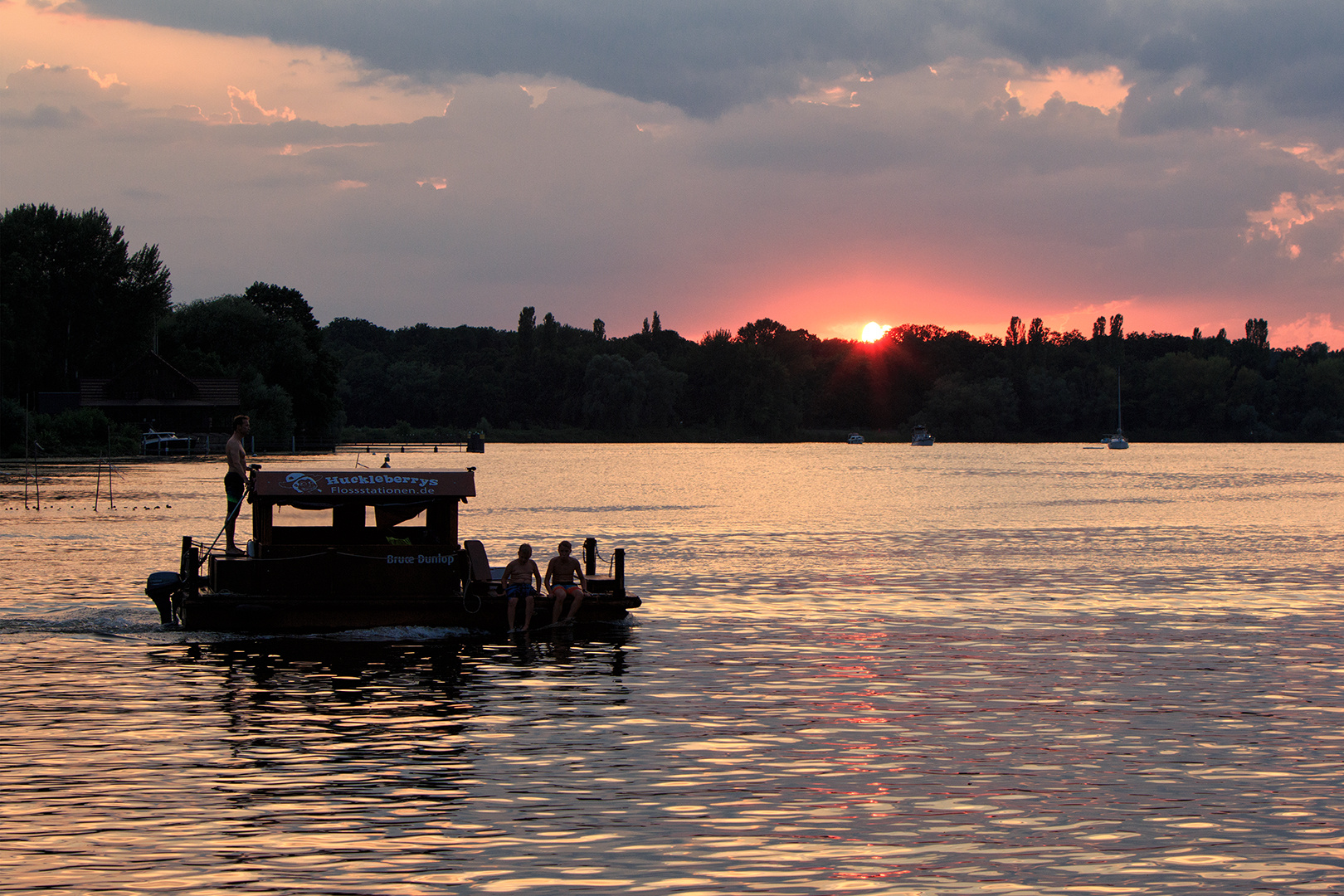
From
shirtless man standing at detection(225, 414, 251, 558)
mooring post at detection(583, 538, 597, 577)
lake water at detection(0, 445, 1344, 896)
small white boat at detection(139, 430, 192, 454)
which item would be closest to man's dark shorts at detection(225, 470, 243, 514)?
shirtless man standing at detection(225, 414, 251, 558)

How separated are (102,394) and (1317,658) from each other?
427 feet

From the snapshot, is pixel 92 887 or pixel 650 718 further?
pixel 650 718

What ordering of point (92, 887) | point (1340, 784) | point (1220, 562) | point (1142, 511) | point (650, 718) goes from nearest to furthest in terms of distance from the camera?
1. point (92, 887)
2. point (1340, 784)
3. point (650, 718)
4. point (1220, 562)
5. point (1142, 511)

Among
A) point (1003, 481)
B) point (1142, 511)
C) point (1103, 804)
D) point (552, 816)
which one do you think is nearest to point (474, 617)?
point (552, 816)

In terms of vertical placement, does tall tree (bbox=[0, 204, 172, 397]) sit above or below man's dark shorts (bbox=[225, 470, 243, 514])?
above

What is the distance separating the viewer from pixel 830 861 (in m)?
10.9

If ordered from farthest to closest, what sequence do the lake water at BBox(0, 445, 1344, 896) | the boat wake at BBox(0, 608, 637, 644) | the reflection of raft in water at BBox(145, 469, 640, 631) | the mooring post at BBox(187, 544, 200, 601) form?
the mooring post at BBox(187, 544, 200, 601) → the boat wake at BBox(0, 608, 637, 644) → the reflection of raft in water at BBox(145, 469, 640, 631) → the lake water at BBox(0, 445, 1344, 896)

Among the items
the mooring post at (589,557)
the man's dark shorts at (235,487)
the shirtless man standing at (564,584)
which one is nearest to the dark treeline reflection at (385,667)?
the shirtless man standing at (564,584)

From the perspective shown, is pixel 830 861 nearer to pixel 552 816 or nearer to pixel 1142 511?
pixel 552 816

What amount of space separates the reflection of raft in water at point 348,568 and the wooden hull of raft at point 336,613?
0.06 feet

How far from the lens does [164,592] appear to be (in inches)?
945

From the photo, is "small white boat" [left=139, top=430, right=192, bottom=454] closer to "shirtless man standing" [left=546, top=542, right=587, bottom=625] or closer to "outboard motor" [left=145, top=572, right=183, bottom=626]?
"outboard motor" [left=145, top=572, right=183, bottom=626]

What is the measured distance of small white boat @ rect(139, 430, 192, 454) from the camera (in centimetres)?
12975

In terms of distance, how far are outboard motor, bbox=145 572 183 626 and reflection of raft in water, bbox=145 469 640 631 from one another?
0.8 inches
